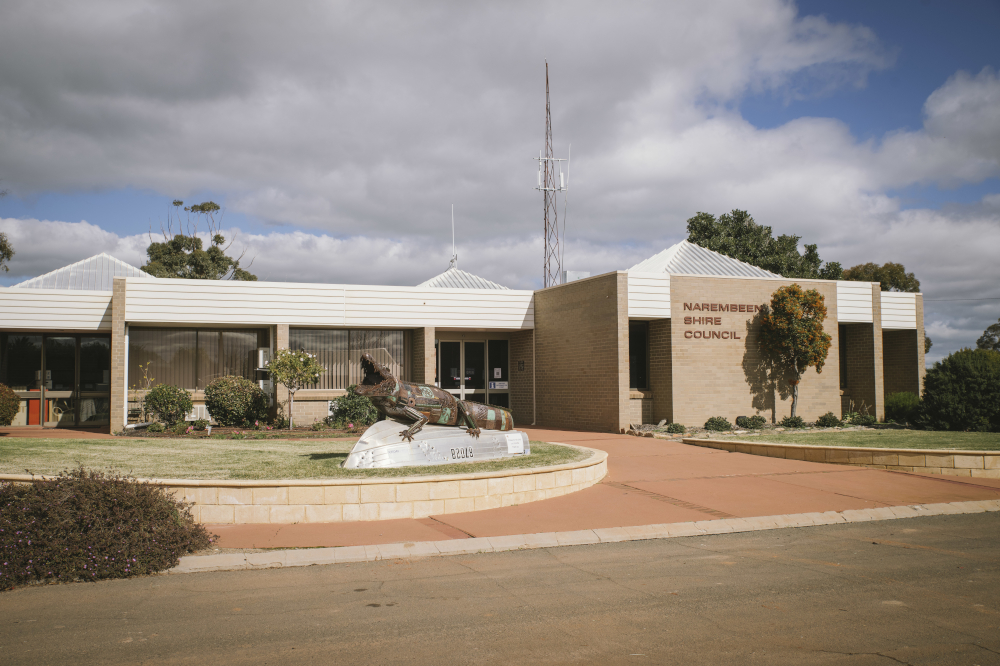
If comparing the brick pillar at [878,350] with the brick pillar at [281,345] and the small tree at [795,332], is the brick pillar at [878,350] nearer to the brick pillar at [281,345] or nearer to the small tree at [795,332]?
the small tree at [795,332]

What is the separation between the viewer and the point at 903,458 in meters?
13.0

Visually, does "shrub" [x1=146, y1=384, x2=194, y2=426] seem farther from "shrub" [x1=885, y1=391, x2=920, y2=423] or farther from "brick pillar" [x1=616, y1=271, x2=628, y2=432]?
"shrub" [x1=885, y1=391, x2=920, y2=423]

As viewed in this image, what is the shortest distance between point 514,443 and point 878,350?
15.9 meters

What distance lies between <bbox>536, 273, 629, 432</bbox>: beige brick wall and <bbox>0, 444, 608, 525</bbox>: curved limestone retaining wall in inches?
398

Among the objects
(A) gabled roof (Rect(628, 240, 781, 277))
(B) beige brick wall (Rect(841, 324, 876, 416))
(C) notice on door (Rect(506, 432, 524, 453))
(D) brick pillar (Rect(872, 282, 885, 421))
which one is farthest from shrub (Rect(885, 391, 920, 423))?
(C) notice on door (Rect(506, 432, 524, 453))

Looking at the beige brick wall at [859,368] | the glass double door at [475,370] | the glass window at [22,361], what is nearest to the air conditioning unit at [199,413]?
the glass window at [22,361]

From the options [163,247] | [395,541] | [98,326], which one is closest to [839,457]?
[395,541]

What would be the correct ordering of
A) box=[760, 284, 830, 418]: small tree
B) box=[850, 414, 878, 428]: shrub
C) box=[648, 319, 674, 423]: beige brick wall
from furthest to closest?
box=[850, 414, 878, 428]: shrub, box=[760, 284, 830, 418]: small tree, box=[648, 319, 674, 423]: beige brick wall

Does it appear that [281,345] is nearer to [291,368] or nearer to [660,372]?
[291,368]

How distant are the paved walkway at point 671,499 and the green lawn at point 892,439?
5.81 ft

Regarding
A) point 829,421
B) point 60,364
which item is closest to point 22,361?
point 60,364

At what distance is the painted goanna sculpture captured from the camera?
1038cm

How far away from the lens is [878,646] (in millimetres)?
4617

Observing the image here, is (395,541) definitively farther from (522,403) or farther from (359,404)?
(522,403)
